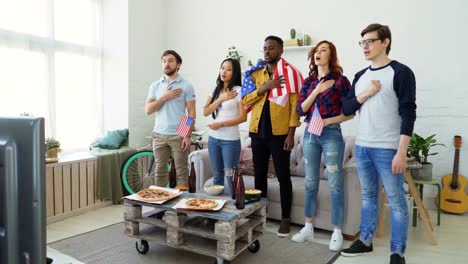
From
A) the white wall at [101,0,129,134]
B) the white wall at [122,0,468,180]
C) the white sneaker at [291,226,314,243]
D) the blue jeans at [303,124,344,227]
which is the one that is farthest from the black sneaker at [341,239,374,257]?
the white wall at [101,0,129,134]

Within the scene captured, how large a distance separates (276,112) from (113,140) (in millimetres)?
2169

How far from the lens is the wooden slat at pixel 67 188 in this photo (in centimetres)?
321

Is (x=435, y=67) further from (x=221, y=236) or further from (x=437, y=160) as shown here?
(x=221, y=236)

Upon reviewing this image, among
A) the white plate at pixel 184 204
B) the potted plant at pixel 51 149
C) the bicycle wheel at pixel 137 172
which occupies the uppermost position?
the potted plant at pixel 51 149

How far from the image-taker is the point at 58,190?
3156 mm

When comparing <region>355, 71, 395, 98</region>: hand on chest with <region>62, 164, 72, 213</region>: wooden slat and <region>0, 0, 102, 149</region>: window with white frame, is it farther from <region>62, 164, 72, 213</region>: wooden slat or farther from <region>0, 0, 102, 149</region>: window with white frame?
<region>0, 0, 102, 149</region>: window with white frame

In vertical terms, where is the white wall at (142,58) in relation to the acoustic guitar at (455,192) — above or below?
above

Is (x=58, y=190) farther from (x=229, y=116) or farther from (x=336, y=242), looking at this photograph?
(x=336, y=242)

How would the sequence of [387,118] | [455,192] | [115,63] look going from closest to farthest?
1. [387,118]
2. [455,192]
3. [115,63]

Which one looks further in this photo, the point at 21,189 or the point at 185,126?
the point at 185,126

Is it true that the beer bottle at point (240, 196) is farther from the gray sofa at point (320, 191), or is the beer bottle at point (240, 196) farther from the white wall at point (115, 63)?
the white wall at point (115, 63)

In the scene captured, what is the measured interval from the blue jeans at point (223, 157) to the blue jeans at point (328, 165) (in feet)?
1.72

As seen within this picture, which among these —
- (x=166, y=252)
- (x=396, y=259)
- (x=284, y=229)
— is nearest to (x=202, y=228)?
(x=166, y=252)

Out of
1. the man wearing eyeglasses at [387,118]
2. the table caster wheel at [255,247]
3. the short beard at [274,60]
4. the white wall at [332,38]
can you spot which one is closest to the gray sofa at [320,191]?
the man wearing eyeglasses at [387,118]
